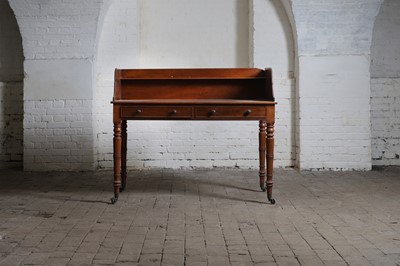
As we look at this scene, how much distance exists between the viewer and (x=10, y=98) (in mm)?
6598

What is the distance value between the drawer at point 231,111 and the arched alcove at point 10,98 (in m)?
3.71

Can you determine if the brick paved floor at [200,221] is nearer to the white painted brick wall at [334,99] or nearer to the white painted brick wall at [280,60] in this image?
the white painted brick wall at [334,99]

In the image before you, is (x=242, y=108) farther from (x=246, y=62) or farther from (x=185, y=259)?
(x=246, y=62)

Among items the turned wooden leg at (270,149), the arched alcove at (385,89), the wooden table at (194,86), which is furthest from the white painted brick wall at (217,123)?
the turned wooden leg at (270,149)

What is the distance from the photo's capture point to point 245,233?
3.18 m

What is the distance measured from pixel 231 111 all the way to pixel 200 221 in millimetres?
1179

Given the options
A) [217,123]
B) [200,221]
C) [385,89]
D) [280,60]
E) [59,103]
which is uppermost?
[280,60]

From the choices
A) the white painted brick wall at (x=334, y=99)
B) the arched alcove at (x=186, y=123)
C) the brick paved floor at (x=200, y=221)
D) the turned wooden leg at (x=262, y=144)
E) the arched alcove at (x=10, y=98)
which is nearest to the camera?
the brick paved floor at (x=200, y=221)

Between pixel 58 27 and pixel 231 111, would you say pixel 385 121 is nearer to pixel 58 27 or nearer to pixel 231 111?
pixel 231 111

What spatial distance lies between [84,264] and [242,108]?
2209 millimetres

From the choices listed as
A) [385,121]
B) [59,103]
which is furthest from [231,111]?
[385,121]

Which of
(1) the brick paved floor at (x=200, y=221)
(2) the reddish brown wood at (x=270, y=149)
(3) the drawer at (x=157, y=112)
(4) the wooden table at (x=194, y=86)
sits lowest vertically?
(1) the brick paved floor at (x=200, y=221)

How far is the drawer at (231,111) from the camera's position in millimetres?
4156

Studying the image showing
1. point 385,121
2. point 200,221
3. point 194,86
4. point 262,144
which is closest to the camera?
point 200,221
